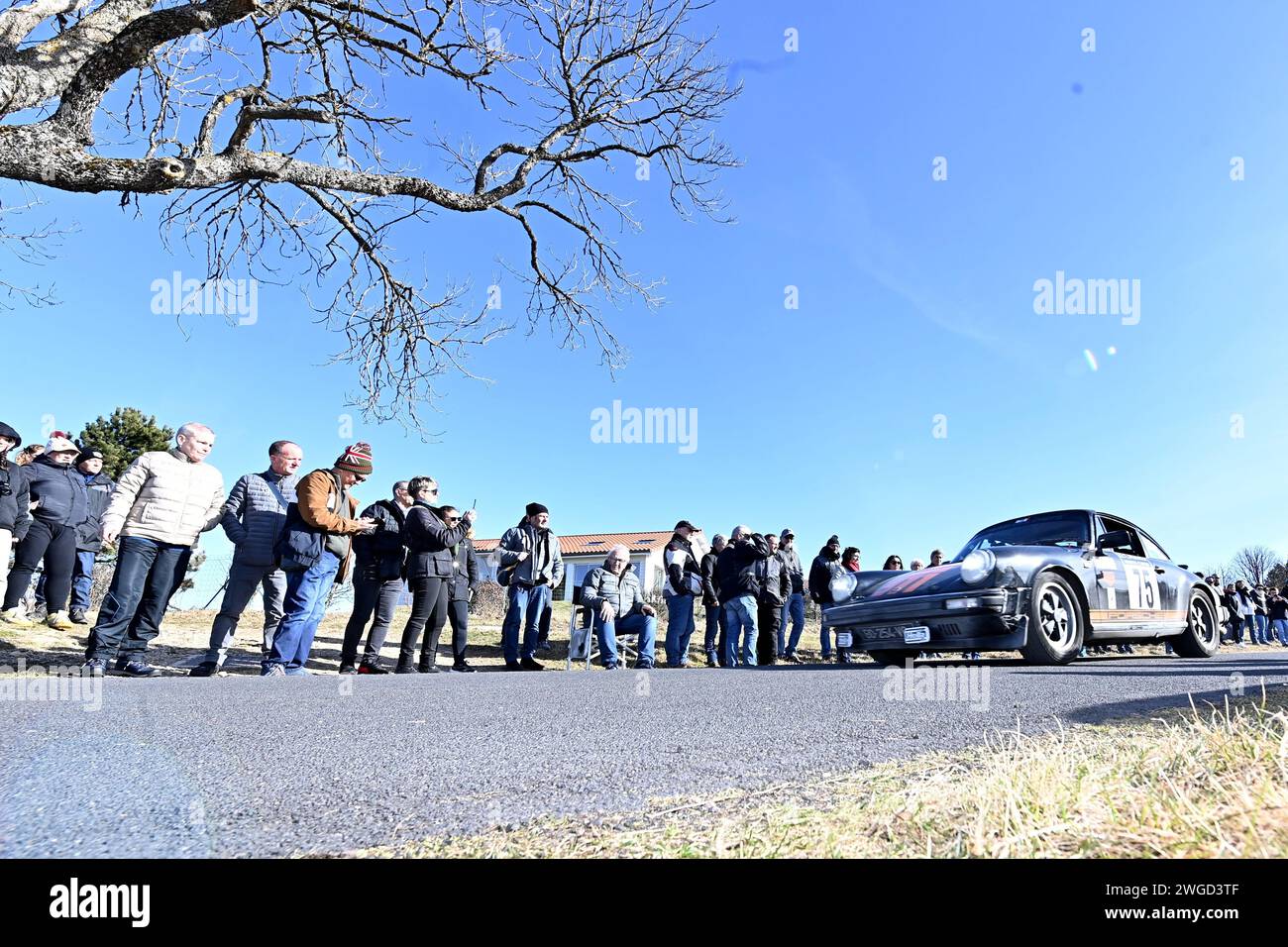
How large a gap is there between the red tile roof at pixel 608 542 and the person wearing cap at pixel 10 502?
1600 inches

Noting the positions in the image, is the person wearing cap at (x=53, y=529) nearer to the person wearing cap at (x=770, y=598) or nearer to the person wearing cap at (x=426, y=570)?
the person wearing cap at (x=426, y=570)

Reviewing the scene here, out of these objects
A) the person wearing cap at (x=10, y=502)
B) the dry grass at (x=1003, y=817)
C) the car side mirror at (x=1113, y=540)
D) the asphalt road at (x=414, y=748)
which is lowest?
the asphalt road at (x=414, y=748)

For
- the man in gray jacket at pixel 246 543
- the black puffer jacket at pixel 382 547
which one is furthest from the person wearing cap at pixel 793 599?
the man in gray jacket at pixel 246 543

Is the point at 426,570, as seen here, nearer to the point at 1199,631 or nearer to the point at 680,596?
the point at 680,596

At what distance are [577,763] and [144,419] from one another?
1346 inches

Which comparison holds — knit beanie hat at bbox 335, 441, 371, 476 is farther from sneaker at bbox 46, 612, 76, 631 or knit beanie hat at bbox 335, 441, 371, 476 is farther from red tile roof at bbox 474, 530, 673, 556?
red tile roof at bbox 474, 530, 673, 556

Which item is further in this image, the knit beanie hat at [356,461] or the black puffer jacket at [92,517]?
the black puffer jacket at [92,517]

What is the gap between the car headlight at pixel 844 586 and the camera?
7.44 m

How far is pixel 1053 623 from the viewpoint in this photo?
664 cm

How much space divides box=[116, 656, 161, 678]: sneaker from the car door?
A: 7973 millimetres

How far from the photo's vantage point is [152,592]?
5.79 m

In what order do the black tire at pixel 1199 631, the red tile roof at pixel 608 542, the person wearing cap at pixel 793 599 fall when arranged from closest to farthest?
the black tire at pixel 1199 631 → the person wearing cap at pixel 793 599 → the red tile roof at pixel 608 542
